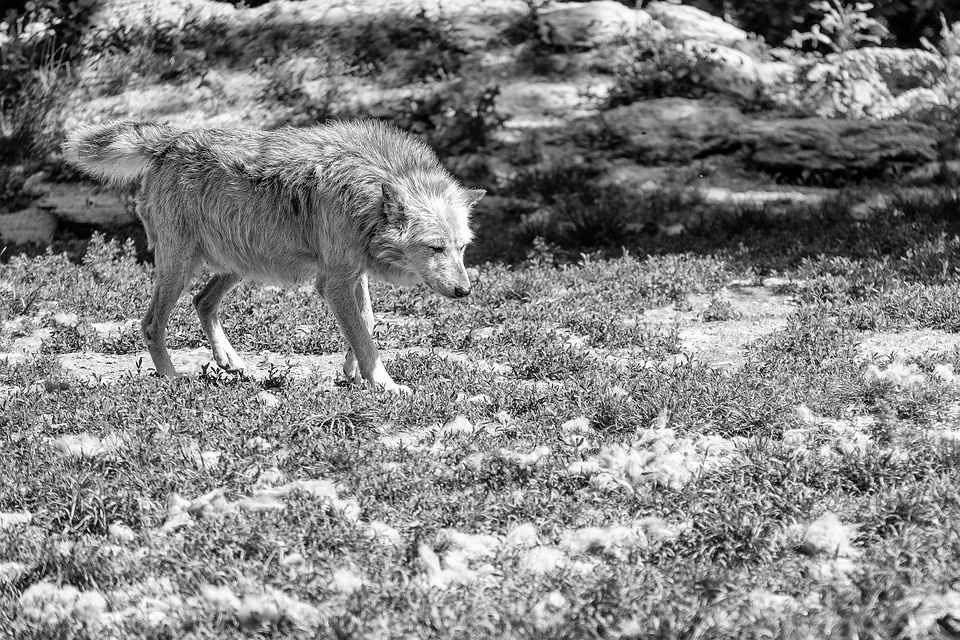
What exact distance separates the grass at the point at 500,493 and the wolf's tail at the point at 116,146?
4.70ft

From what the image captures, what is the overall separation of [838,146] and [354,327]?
7734mm

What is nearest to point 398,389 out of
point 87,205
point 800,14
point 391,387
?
point 391,387

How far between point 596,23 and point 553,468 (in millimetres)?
11652

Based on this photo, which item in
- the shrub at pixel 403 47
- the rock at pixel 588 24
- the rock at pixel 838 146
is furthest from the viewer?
the rock at pixel 588 24

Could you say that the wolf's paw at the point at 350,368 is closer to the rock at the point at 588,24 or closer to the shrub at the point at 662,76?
the shrub at the point at 662,76

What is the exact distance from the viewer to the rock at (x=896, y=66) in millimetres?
14617

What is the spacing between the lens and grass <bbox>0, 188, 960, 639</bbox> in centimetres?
381

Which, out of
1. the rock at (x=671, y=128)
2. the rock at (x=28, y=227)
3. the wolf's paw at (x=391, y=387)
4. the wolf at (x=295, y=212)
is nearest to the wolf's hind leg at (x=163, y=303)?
the wolf at (x=295, y=212)

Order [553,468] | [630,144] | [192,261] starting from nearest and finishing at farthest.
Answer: [553,468]
[192,261]
[630,144]

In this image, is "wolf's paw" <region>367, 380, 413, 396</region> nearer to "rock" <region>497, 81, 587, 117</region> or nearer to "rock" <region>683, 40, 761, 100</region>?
"rock" <region>497, 81, 587, 117</region>

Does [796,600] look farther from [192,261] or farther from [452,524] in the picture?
[192,261]

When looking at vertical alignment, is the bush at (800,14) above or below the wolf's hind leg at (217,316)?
below

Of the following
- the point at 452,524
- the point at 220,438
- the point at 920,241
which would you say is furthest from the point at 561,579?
the point at 920,241

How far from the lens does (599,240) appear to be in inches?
408
